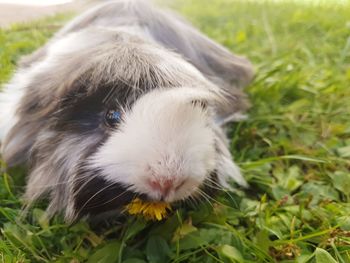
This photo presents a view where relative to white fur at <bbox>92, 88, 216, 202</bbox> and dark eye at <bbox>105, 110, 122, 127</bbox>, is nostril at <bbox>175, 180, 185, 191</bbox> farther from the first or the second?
dark eye at <bbox>105, 110, 122, 127</bbox>

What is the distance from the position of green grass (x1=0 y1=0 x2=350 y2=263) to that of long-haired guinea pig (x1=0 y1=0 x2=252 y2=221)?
105 mm

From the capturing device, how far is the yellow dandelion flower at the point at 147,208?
1268mm

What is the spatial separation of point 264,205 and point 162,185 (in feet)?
1.81

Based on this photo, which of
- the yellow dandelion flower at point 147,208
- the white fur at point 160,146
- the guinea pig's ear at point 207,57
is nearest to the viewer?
the white fur at point 160,146

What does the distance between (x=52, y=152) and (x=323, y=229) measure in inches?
37.4

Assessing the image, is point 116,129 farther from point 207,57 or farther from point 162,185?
point 207,57

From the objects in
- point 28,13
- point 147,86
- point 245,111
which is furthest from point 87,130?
point 28,13

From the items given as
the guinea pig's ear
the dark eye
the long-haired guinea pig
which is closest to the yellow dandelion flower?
the long-haired guinea pig

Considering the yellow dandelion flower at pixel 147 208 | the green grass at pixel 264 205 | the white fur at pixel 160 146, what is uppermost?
the white fur at pixel 160 146

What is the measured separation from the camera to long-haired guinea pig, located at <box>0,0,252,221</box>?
45.8 inches

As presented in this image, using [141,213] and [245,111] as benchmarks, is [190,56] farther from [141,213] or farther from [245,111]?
[141,213]

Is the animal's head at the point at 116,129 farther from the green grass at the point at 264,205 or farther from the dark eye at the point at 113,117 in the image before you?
the green grass at the point at 264,205

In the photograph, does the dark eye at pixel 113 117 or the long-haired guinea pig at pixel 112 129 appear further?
the dark eye at pixel 113 117

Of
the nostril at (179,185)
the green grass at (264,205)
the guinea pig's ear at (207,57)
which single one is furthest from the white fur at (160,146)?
the guinea pig's ear at (207,57)
